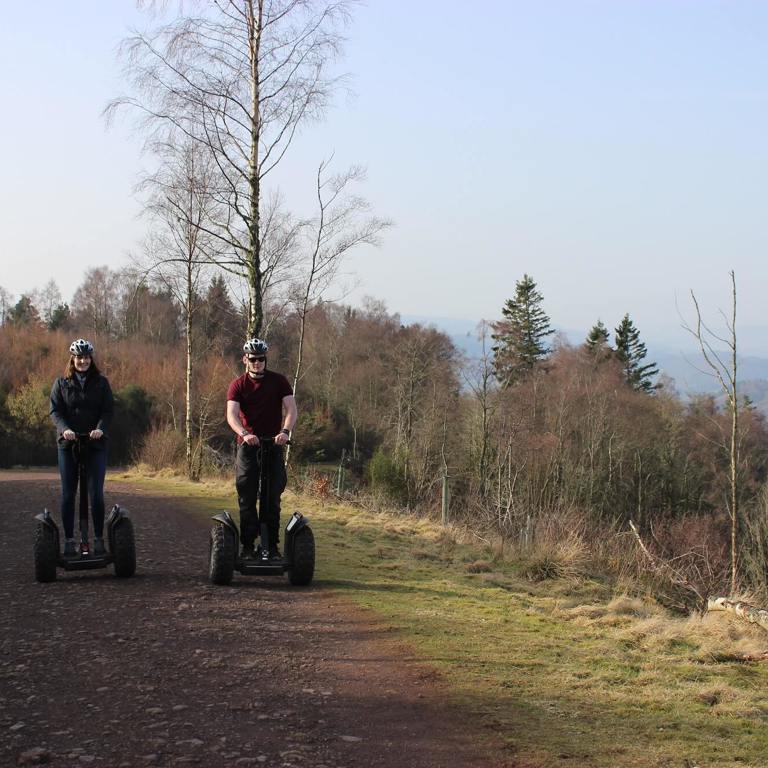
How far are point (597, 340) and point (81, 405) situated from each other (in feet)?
210

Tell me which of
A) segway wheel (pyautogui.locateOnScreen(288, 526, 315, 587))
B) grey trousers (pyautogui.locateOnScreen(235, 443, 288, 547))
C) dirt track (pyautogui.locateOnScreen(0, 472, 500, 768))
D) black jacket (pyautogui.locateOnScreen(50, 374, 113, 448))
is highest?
black jacket (pyautogui.locateOnScreen(50, 374, 113, 448))

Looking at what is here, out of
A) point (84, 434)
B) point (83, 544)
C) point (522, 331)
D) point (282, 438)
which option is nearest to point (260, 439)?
point (282, 438)

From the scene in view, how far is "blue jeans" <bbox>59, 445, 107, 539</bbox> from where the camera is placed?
737 centimetres

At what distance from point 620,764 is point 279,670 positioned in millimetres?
2262

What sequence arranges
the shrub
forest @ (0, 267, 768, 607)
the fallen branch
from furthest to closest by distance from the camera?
1. the shrub
2. forest @ (0, 267, 768, 607)
3. the fallen branch

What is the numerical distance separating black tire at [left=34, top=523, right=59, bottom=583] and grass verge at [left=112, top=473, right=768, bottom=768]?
2.53 m

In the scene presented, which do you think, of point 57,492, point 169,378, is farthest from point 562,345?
point 57,492

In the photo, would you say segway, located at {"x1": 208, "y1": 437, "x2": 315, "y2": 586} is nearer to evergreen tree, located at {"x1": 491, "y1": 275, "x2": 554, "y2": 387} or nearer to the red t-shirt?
the red t-shirt

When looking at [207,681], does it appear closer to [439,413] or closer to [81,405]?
[81,405]

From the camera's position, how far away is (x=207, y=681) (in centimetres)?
492

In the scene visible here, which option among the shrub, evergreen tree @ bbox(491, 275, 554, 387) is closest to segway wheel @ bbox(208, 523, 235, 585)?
the shrub

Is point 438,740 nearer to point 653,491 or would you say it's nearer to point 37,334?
point 653,491

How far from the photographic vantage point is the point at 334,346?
222 feet

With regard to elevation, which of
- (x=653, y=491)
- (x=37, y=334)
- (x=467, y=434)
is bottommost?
(x=653, y=491)
